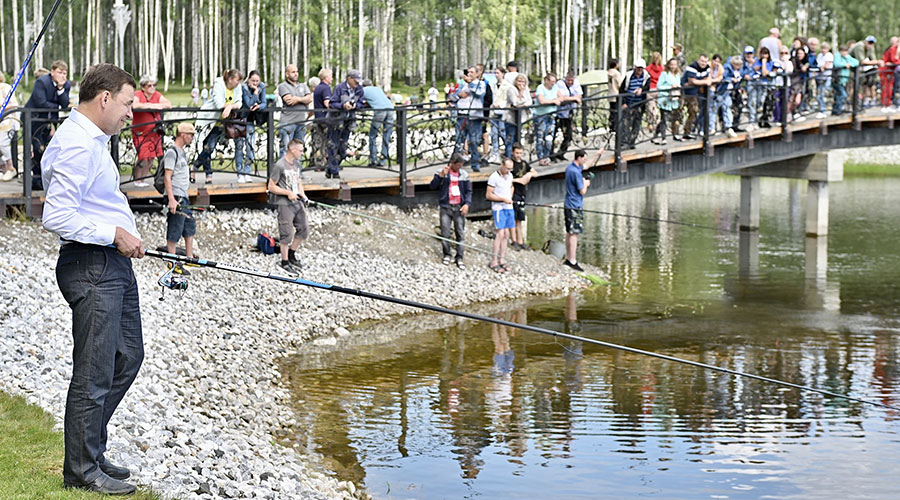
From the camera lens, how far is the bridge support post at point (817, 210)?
25.1m

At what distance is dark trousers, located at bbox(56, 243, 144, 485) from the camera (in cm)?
555

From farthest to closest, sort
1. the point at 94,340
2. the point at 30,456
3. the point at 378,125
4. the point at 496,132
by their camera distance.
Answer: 1. the point at 496,132
2. the point at 378,125
3. the point at 30,456
4. the point at 94,340

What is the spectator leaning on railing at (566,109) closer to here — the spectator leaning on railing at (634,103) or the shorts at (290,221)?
the spectator leaning on railing at (634,103)

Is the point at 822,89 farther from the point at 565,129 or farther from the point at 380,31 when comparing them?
the point at 380,31

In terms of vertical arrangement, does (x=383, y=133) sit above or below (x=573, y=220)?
above

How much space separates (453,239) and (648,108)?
191 inches

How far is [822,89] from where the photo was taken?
23109 mm

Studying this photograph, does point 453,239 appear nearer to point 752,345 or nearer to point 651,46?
point 752,345

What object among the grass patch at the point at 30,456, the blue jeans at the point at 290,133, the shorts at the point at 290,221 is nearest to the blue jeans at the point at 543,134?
the blue jeans at the point at 290,133

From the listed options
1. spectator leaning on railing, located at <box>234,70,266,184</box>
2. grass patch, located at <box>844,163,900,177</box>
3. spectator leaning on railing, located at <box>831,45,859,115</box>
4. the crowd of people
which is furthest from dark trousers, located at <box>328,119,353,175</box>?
grass patch, located at <box>844,163,900,177</box>

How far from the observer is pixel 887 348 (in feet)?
46.0

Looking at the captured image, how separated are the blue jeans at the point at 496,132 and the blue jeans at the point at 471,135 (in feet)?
0.96

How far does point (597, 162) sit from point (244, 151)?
6.16m

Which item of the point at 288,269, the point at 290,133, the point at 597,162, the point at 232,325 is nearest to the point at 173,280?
the point at 232,325
